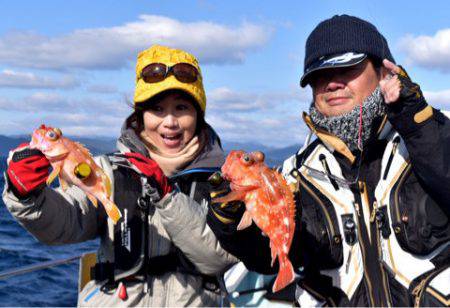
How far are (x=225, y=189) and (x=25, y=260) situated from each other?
1495cm

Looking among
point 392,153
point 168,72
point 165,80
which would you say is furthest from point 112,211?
point 392,153

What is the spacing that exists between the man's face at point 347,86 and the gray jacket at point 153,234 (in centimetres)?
146

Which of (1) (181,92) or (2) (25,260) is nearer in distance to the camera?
(1) (181,92)

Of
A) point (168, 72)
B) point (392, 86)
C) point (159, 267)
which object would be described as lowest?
point (159, 267)

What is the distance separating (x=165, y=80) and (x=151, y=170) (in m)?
0.98

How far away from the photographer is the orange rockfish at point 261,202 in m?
4.16

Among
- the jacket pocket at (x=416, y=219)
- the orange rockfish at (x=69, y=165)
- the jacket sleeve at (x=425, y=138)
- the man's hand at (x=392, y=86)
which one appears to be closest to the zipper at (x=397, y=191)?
the jacket pocket at (x=416, y=219)

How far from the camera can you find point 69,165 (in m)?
4.46

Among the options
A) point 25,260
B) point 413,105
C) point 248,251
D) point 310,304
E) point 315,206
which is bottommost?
point 25,260

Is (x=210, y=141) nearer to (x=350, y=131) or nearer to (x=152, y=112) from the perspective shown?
(x=152, y=112)

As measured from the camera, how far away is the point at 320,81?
4641mm

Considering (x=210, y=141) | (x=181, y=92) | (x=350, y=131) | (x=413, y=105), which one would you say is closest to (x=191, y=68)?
(x=181, y=92)

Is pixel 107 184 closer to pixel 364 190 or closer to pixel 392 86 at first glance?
pixel 364 190

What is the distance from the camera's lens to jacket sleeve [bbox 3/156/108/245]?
4.43 metres
